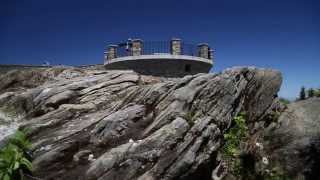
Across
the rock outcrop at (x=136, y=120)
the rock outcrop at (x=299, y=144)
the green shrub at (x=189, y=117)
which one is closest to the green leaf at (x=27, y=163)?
the rock outcrop at (x=136, y=120)

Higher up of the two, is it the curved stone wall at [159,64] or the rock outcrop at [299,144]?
the curved stone wall at [159,64]

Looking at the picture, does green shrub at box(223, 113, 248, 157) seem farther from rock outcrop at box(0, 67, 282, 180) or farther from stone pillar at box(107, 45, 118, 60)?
stone pillar at box(107, 45, 118, 60)

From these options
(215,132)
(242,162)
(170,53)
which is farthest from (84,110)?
(170,53)

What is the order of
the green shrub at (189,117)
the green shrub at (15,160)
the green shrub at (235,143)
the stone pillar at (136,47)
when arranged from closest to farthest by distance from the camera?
the green shrub at (15,160) → the green shrub at (189,117) → the green shrub at (235,143) → the stone pillar at (136,47)

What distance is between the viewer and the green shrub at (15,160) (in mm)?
9039

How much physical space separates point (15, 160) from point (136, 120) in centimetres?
450

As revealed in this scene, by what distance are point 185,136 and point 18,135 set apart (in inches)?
226

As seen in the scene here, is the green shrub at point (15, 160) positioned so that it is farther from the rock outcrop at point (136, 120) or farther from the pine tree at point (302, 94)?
the pine tree at point (302, 94)

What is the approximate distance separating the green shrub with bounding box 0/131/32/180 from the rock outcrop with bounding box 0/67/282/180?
0.45 meters

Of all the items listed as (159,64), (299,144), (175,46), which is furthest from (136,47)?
(299,144)

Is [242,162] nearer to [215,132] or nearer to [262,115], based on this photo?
[215,132]

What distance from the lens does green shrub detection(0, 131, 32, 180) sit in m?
9.04

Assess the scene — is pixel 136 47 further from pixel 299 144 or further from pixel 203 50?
pixel 299 144

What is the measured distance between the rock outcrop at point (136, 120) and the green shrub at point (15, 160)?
45cm
